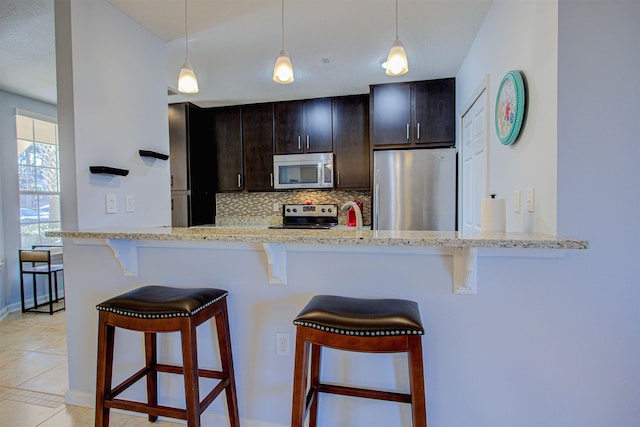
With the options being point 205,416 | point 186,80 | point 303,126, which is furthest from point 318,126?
point 205,416

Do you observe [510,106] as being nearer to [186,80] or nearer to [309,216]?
[186,80]

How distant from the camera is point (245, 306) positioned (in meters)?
1.64

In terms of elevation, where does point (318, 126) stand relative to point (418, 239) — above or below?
above

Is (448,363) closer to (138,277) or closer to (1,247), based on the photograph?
(138,277)

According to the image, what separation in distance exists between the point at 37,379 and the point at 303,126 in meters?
3.32

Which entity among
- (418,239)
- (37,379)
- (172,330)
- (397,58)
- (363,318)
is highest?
(397,58)

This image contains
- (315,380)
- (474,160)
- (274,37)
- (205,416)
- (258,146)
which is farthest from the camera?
(258,146)

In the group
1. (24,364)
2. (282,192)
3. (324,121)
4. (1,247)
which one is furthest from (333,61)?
(1,247)

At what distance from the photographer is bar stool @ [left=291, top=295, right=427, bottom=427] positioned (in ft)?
3.66

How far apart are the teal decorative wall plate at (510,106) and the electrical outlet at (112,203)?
7.68 ft

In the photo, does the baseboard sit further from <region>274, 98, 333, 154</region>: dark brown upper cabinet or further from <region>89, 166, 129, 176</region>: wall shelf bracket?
<region>274, 98, 333, 154</region>: dark brown upper cabinet

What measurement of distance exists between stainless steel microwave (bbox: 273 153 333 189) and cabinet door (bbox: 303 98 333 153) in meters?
0.10

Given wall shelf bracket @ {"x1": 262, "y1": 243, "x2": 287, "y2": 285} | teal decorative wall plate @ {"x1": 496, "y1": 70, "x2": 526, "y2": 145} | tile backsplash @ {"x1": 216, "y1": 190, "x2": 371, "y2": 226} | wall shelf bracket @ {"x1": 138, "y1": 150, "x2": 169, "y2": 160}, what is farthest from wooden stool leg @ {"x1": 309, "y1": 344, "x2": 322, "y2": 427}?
tile backsplash @ {"x1": 216, "y1": 190, "x2": 371, "y2": 226}

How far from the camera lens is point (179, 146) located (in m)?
3.96
